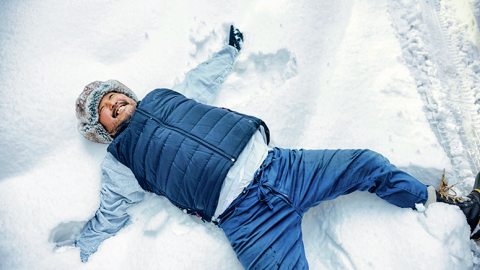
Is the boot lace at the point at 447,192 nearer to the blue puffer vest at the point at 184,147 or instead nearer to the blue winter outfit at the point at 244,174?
the blue winter outfit at the point at 244,174

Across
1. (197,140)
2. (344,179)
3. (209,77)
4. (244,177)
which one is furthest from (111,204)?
(344,179)

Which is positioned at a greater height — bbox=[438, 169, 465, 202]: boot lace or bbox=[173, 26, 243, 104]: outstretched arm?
bbox=[173, 26, 243, 104]: outstretched arm

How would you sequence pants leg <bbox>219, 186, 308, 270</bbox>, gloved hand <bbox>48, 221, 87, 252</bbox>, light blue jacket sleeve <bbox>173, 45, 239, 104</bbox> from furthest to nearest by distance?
1. light blue jacket sleeve <bbox>173, 45, 239, 104</bbox>
2. gloved hand <bbox>48, 221, 87, 252</bbox>
3. pants leg <bbox>219, 186, 308, 270</bbox>

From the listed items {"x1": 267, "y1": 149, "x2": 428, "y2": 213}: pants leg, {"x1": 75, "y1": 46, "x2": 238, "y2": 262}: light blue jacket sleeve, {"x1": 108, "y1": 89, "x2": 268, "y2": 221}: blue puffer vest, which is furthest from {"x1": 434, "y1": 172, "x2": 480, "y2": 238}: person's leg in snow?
{"x1": 75, "y1": 46, "x2": 238, "y2": 262}: light blue jacket sleeve

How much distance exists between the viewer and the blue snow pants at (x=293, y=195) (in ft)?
3.73

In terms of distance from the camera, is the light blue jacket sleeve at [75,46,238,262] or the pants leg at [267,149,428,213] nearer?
the pants leg at [267,149,428,213]

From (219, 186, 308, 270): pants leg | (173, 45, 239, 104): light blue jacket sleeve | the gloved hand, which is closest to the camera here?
(219, 186, 308, 270): pants leg

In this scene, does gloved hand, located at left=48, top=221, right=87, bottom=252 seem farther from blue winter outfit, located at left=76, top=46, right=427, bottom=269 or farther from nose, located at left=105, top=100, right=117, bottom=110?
nose, located at left=105, top=100, right=117, bottom=110

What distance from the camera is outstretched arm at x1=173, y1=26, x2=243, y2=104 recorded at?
164 cm

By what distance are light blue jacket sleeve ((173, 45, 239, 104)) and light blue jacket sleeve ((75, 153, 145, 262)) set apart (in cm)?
62

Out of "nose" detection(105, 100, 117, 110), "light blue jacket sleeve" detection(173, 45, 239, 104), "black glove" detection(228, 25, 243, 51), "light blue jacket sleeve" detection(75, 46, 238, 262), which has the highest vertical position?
"black glove" detection(228, 25, 243, 51)

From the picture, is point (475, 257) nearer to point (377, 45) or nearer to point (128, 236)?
point (377, 45)

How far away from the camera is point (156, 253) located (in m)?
1.38

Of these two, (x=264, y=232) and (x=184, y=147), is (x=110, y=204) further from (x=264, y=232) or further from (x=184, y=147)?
(x=264, y=232)
